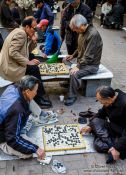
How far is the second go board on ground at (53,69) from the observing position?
257 inches

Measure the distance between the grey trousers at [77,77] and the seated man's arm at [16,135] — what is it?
2.31 meters

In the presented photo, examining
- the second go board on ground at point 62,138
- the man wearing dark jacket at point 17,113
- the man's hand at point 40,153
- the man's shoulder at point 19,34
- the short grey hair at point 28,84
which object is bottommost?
the second go board on ground at point 62,138

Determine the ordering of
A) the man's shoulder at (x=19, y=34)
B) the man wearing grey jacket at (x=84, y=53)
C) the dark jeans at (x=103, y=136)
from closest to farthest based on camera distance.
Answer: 1. the dark jeans at (x=103, y=136)
2. the man's shoulder at (x=19, y=34)
3. the man wearing grey jacket at (x=84, y=53)

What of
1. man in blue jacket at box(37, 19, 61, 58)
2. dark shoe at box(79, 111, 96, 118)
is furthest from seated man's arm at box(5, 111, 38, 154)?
man in blue jacket at box(37, 19, 61, 58)

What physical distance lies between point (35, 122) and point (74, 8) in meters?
3.19

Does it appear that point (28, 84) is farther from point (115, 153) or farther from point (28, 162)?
point (115, 153)

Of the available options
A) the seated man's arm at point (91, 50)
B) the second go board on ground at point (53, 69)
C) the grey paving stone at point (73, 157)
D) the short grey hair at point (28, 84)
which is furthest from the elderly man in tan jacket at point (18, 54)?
the grey paving stone at point (73, 157)

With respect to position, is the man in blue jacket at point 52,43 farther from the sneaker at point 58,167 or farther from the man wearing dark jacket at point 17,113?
the sneaker at point 58,167

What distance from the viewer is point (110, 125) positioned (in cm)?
490

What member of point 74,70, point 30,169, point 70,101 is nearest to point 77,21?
point 74,70

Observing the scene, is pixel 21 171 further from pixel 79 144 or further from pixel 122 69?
pixel 122 69

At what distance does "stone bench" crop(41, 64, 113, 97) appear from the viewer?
21.4 feet

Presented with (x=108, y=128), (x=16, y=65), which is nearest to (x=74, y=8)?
(x=16, y=65)

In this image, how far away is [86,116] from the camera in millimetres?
5863
